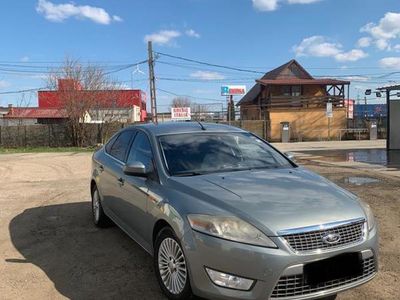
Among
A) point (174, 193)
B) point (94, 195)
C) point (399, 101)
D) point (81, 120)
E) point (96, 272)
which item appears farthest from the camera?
point (81, 120)

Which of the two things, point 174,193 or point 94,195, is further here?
point 94,195

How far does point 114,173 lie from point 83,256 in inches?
41.9

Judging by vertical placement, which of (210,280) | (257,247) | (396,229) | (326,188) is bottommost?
(396,229)

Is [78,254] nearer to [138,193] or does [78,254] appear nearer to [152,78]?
[138,193]

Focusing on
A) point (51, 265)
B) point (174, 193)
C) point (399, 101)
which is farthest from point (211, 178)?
point (399, 101)

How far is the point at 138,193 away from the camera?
5.16 metres

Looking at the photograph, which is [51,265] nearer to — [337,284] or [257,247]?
[257,247]

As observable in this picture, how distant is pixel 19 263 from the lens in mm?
5641

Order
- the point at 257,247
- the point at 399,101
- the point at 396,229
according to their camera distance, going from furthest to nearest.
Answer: the point at 399,101 → the point at 396,229 → the point at 257,247

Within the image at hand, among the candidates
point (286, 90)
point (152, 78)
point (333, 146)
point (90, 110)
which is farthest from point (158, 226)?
point (286, 90)

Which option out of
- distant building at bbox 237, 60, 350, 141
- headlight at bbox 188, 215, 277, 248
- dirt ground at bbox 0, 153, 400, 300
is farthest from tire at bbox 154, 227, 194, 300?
distant building at bbox 237, 60, 350, 141

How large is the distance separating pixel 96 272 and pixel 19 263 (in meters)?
1.05

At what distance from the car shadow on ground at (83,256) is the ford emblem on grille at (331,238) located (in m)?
1.67

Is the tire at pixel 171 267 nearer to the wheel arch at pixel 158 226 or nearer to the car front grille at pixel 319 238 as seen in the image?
the wheel arch at pixel 158 226
